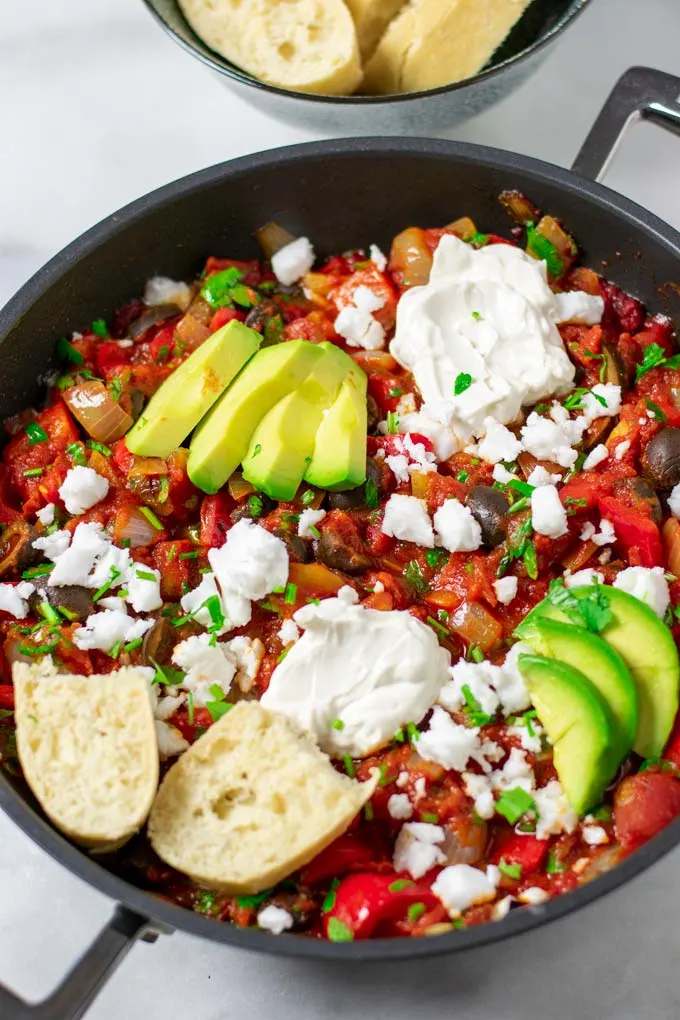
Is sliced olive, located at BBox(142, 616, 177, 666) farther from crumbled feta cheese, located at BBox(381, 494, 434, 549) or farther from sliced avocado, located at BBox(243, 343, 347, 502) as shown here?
crumbled feta cheese, located at BBox(381, 494, 434, 549)

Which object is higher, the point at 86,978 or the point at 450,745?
the point at 450,745

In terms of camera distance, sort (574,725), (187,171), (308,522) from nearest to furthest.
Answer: (574,725)
(308,522)
(187,171)

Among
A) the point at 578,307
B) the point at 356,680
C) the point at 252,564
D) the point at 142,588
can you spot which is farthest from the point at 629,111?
the point at 142,588

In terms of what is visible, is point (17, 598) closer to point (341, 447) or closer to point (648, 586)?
point (341, 447)

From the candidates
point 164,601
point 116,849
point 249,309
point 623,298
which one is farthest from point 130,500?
point 623,298

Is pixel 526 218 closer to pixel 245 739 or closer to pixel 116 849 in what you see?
pixel 245 739

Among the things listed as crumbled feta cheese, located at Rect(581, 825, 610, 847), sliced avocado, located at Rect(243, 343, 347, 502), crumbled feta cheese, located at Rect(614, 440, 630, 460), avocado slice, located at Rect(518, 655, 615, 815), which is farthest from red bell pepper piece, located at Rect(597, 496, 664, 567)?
sliced avocado, located at Rect(243, 343, 347, 502)
